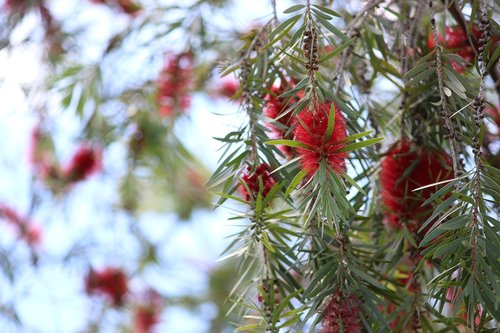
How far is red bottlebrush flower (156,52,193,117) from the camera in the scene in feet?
5.28

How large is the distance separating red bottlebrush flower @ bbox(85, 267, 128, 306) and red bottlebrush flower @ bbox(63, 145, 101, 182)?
0.96ft

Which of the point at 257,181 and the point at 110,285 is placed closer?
the point at 257,181

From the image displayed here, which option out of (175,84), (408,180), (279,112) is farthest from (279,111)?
(175,84)

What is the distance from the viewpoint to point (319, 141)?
0.69 metres

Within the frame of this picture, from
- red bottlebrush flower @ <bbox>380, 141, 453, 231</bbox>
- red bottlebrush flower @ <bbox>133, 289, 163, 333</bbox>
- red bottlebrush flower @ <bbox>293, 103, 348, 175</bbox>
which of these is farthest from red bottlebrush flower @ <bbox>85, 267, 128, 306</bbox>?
red bottlebrush flower @ <bbox>293, 103, 348, 175</bbox>

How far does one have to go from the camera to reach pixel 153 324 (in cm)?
222

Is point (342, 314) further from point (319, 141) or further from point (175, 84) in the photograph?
point (175, 84)

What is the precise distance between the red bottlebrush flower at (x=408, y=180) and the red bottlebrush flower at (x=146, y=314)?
1409mm

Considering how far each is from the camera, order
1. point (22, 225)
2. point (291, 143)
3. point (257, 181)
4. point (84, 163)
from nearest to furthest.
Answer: point (291, 143)
point (257, 181)
point (84, 163)
point (22, 225)

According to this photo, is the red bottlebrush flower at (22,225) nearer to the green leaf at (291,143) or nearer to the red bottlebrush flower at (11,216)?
the red bottlebrush flower at (11,216)

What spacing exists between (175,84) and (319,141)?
3.26 feet

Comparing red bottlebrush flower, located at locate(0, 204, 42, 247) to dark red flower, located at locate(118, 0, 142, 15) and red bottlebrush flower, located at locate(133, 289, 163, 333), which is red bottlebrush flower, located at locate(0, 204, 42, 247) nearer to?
red bottlebrush flower, located at locate(133, 289, 163, 333)

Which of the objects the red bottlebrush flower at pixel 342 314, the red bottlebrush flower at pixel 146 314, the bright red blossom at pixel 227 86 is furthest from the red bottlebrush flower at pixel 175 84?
the red bottlebrush flower at pixel 342 314

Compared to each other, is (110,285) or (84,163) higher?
(84,163)
